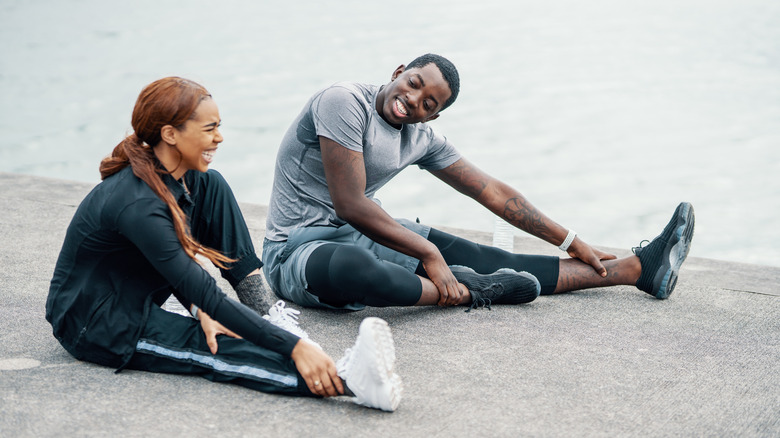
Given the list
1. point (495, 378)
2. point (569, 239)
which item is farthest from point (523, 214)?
point (495, 378)

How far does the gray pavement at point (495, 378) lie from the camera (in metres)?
1.78

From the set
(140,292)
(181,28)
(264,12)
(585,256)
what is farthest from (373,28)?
(140,292)

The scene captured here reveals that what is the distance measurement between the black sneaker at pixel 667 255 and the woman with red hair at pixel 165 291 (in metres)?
1.43

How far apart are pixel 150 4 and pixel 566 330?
14651 millimetres

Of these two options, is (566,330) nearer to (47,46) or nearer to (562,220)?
(562,220)

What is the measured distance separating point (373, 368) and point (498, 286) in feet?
3.42

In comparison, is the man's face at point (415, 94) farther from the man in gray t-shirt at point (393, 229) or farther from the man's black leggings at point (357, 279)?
the man's black leggings at point (357, 279)

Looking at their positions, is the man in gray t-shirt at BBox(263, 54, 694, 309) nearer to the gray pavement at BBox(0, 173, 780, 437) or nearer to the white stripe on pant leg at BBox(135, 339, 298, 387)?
the gray pavement at BBox(0, 173, 780, 437)

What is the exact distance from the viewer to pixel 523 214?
2.98 m

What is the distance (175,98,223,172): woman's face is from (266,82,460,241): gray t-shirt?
56cm

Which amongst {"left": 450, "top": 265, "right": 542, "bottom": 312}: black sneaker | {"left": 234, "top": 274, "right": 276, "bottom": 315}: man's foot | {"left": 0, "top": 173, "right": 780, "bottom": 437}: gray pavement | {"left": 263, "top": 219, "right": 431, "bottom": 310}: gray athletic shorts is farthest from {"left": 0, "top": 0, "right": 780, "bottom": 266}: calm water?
{"left": 234, "top": 274, "right": 276, "bottom": 315}: man's foot

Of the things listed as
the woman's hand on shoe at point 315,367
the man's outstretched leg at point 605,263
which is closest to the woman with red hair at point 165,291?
the woman's hand on shoe at point 315,367

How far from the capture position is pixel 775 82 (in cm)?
1216

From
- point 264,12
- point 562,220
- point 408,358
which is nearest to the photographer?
point 408,358
